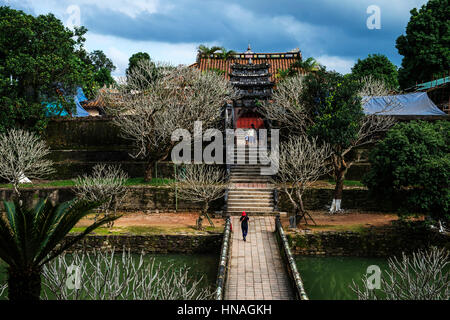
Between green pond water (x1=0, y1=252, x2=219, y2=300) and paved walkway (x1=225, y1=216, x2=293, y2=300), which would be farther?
green pond water (x1=0, y1=252, x2=219, y2=300)

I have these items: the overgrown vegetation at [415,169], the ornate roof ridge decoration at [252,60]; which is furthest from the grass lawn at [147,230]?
the ornate roof ridge decoration at [252,60]

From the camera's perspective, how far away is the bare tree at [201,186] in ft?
63.4

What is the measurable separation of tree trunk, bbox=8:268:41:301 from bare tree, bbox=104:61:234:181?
16.0 metres

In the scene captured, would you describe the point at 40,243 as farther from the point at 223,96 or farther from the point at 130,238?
the point at 223,96

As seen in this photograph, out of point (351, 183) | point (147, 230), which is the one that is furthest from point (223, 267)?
point (351, 183)

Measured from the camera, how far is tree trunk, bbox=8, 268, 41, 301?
737 cm

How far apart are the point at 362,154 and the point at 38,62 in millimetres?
20105

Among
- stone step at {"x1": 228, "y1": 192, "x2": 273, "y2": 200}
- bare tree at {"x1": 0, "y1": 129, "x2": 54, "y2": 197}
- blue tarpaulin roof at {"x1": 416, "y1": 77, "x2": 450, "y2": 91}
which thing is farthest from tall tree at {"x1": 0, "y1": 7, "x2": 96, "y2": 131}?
blue tarpaulin roof at {"x1": 416, "y1": 77, "x2": 450, "y2": 91}

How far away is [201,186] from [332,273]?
7.18m

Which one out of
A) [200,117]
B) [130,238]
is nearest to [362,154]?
[200,117]

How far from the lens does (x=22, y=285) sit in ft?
24.4

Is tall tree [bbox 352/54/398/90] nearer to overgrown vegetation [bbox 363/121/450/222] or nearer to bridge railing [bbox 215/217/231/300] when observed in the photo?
overgrown vegetation [bbox 363/121/450/222]

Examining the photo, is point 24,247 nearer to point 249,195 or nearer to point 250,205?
point 250,205

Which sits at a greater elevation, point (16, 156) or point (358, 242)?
point (16, 156)
